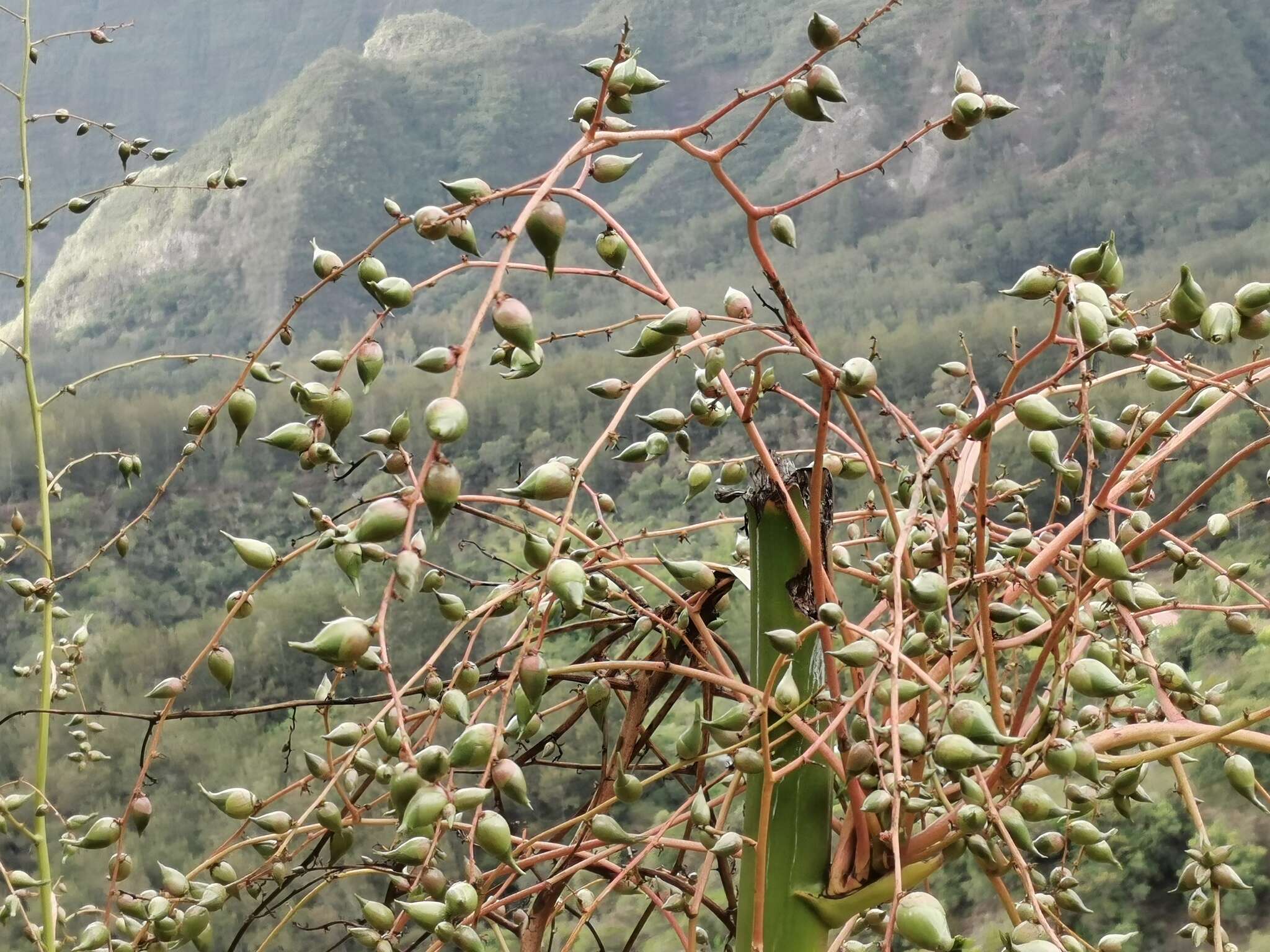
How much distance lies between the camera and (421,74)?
6.92 metres

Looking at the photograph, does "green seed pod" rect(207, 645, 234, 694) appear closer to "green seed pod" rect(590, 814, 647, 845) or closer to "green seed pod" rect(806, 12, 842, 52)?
"green seed pod" rect(590, 814, 647, 845)

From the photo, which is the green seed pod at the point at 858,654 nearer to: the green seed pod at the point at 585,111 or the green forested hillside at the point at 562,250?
the green seed pod at the point at 585,111

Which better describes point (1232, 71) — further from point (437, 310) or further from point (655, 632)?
point (655, 632)

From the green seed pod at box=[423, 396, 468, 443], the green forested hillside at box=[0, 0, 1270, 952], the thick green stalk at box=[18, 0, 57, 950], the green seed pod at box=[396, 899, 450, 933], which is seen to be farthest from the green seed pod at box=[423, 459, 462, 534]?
the green forested hillside at box=[0, 0, 1270, 952]

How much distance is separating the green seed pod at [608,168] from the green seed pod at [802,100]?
4 cm

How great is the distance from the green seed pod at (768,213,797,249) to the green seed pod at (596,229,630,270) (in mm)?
44

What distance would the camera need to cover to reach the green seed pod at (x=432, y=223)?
25cm

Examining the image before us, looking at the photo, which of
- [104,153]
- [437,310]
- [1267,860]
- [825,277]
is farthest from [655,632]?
[104,153]

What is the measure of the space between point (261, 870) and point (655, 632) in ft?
0.63

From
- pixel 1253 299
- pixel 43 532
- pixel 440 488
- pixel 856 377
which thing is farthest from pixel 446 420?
pixel 43 532

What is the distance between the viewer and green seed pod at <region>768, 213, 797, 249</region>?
0.35 meters

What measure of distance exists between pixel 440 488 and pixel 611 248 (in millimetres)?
150

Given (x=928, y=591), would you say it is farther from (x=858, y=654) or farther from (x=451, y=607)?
(x=451, y=607)

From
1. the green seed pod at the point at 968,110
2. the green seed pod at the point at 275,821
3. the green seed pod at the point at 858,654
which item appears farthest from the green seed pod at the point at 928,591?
the green seed pod at the point at 275,821
